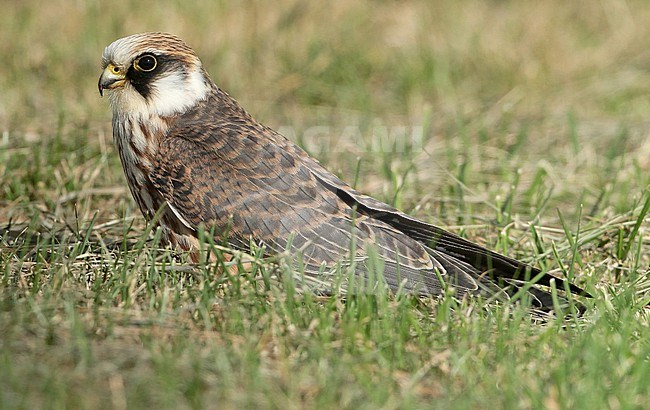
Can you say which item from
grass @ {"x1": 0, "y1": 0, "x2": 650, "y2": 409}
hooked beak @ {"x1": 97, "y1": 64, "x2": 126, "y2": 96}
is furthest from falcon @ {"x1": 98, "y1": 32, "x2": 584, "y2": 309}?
grass @ {"x1": 0, "y1": 0, "x2": 650, "y2": 409}

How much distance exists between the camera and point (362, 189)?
534 cm

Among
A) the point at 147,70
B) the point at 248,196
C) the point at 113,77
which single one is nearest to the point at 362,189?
the point at 248,196

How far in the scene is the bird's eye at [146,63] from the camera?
416 cm

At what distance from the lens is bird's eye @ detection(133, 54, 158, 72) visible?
4160 mm

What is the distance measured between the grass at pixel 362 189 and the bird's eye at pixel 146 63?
29.0 inches

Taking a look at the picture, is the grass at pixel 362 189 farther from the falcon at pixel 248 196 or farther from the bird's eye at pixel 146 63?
the bird's eye at pixel 146 63

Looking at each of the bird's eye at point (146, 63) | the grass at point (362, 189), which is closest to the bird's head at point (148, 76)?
the bird's eye at point (146, 63)

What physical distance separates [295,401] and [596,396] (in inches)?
32.4

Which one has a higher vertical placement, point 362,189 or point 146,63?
point 146,63

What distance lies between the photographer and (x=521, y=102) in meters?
7.46

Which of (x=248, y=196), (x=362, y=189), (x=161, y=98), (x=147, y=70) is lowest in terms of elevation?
(x=362, y=189)

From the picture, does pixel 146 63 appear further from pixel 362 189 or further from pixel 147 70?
pixel 362 189

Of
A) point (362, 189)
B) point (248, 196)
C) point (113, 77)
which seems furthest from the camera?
point (362, 189)

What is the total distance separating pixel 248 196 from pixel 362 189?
1504 mm
